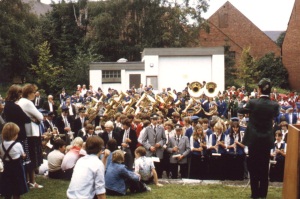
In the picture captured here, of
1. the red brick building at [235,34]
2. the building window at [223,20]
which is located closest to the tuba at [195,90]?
the red brick building at [235,34]

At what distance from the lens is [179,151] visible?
13.6m

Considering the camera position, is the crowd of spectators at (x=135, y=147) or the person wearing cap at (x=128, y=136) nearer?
the crowd of spectators at (x=135, y=147)

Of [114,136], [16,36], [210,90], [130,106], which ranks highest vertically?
[16,36]

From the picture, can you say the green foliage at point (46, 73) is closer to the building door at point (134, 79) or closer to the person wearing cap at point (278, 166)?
the building door at point (134, 79)

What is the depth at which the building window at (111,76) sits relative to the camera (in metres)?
40.1

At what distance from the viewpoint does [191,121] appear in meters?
15.5

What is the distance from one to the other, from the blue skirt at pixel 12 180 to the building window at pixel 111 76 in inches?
1246

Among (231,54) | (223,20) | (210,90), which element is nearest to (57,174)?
(210,90)

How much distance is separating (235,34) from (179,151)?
52.5 m

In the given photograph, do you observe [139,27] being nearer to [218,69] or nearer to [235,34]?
[235,34]

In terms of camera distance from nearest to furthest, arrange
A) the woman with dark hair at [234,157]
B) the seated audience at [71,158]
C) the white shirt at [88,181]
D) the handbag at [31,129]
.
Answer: the white shirt at [88,181]
the handbag at [31,129]
the seated audience at [71,158]
the woman with dark hair at [234,157]

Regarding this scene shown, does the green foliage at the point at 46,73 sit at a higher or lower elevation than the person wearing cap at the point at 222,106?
higher

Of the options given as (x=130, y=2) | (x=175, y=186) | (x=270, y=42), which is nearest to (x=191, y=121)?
(x=175, y=186)

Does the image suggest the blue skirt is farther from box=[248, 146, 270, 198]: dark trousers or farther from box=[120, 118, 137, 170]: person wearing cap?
box=[120, 118, 137, 170]: person wearing cap
